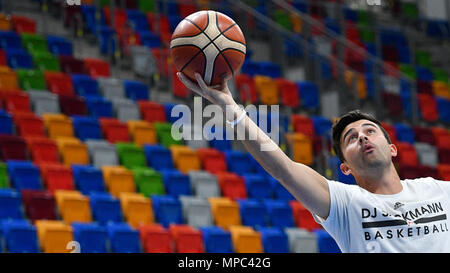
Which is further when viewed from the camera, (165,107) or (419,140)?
(419,140)

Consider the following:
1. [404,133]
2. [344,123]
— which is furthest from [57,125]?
[344,123]

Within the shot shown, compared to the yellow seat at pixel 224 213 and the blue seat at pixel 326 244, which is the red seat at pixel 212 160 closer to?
the yellow seat at pixel 224 213

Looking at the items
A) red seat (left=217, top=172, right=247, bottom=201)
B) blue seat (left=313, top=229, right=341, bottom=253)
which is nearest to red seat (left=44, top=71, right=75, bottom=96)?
red seat (left=217, top=172, right=247, bottom=201)

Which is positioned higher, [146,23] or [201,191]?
[146,23]

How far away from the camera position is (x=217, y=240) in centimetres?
882

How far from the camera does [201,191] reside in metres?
9.78

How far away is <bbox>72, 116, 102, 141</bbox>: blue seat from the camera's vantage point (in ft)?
32.9

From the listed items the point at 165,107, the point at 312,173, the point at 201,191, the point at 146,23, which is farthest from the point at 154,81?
the point at 312,173

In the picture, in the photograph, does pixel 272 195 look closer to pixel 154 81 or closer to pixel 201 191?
pixel 201 191

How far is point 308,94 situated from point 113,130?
373 cm

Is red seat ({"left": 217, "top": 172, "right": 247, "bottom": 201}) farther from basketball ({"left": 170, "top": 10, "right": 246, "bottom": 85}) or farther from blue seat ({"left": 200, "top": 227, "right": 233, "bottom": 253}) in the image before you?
basketball ({"left": 170, "top": 10, "right": 246, "bottom": 85})

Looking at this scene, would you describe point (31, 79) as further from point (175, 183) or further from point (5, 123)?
point (175, 183)

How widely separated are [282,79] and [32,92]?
4.30 meters

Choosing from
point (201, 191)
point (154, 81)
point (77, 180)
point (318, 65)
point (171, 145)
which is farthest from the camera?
point (318, 65)
